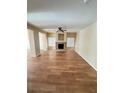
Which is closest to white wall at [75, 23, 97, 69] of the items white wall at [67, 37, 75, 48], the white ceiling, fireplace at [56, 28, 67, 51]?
the white ceiling

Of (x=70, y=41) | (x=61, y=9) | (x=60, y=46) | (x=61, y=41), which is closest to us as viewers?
(x=61, y=9)

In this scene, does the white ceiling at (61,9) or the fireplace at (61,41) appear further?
the fireplace at (61,41)

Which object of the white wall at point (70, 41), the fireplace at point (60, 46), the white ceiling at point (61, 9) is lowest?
the fireplace at point (60, 46)

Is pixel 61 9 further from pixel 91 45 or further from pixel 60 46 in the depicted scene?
pixel 60 46

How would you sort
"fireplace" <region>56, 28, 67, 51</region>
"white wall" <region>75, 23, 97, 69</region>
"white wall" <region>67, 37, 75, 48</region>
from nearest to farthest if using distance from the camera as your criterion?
"white wall" <region>75, 23, 97, 69</region>
"fireplace" <region>56, 28, 67, 51</region>
"white wall" <region>67, 37, 75, 48</region>

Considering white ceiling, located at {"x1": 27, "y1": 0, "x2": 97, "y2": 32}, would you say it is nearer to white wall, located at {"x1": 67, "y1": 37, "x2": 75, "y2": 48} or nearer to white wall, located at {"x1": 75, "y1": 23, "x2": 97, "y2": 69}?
white wall, located at {"x1": 75, "y1": 23, "x2": 97, "y2": 69}

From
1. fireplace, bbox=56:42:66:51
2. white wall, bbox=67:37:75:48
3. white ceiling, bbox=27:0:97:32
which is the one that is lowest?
fireplace, bbox=56:42:66:51

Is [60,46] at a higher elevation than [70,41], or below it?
below

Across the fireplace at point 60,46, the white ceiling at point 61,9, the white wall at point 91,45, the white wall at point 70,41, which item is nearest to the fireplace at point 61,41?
the fireplace at point 60,46

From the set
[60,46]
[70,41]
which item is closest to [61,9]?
[60,46]

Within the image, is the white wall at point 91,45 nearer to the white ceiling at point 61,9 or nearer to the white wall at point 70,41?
the white ceiling at point 61,9
